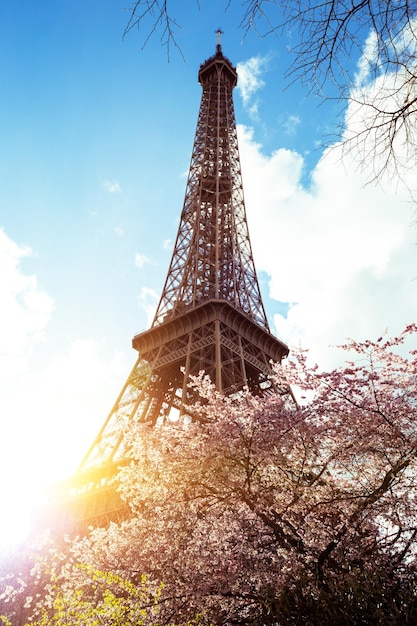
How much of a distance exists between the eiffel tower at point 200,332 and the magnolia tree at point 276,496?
351 inches

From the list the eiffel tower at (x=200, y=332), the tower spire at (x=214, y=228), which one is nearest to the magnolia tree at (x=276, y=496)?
the eiffel tower at (x=200, y=332)

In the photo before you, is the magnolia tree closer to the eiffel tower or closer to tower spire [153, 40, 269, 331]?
the eiffel tower

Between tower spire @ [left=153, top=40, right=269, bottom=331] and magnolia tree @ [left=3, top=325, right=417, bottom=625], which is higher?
tower spire @ [left=153, top=40, right=269, bottom=331]

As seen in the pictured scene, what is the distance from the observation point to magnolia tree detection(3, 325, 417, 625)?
8992mm

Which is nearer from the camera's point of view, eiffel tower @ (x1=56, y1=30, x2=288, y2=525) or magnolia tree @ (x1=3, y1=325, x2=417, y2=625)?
magnolia tree @ (x1=3, y1=325, x2=417, y2=625)

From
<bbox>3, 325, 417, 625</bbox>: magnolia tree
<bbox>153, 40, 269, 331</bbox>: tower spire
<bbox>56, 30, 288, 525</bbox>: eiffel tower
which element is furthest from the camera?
<bbox>153, 40, 269, 331</bbox>: tower spire

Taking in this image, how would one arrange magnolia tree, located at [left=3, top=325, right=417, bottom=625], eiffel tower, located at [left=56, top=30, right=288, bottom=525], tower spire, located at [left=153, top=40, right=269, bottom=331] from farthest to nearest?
1. tower spire, located at [left=153, top=40, right=269, bottom=331]
2. eiffel tower, located at [left=56, top=30, right=288, bottom=525]
3. magnolia tree, located at [left=3, top=325, right=417, bottom=625]

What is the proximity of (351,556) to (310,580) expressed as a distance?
1.74m

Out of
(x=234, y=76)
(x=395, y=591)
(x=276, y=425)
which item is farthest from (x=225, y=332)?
(x=234, y=76)

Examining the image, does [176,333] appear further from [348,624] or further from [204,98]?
[204,98]

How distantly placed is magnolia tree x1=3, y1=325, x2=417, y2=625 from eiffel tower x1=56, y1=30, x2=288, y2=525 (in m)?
8.90

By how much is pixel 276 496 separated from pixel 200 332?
22.1 m

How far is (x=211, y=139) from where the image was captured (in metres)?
50.8

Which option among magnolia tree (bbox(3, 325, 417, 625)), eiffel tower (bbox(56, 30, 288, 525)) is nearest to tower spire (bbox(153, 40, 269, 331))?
eiffel tower (bbox(56, 30, 288, 525))
